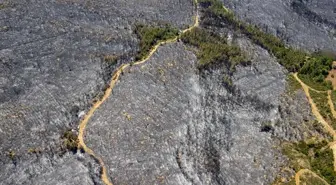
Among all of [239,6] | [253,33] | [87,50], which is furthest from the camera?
[239,6]

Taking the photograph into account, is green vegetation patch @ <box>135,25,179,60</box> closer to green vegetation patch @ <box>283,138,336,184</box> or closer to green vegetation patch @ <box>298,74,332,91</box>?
green vegetation patch @ <box>298,74,332,91</box>

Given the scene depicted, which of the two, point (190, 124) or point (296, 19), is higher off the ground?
point (296, 19)

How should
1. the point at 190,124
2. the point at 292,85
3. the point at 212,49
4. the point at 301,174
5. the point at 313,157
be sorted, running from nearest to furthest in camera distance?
the point at 301,174, the point at 313,157, the point at 190,124, the point at 292,85, the point at 212,49

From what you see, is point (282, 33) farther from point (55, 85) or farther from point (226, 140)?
point (55, 85)

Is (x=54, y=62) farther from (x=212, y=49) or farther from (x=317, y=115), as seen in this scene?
(x=317, y=115)

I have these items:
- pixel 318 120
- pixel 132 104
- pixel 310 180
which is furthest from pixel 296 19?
pixel 132 104

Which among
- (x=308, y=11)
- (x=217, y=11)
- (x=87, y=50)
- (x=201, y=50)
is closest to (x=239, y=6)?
(x=217, y=11)

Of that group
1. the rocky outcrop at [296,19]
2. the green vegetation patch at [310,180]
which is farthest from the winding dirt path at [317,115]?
the rocky outcrop at [296,19]

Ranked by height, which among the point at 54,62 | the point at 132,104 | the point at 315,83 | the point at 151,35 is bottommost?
the point at 315,83
